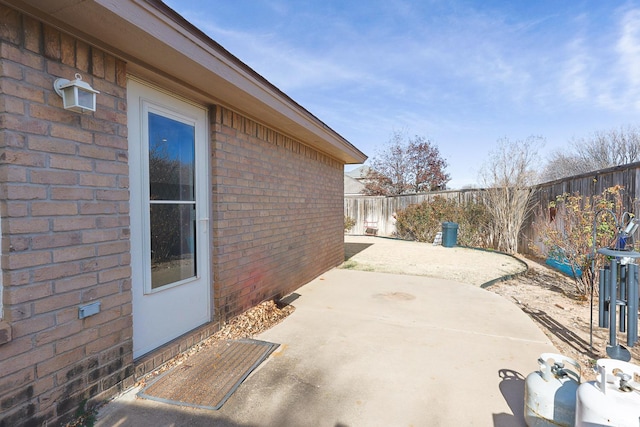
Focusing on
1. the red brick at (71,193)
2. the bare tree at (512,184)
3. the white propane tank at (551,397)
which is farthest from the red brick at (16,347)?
the bare tree at (512,184)

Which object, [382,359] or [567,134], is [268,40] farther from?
[567,134]

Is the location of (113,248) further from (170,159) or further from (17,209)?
(170,159)

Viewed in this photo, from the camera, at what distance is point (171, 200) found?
2977 mm

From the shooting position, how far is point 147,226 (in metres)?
2.69

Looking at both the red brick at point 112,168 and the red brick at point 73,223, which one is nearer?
the red brick at point 73,223

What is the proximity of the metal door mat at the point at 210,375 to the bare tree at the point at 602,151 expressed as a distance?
27084mm

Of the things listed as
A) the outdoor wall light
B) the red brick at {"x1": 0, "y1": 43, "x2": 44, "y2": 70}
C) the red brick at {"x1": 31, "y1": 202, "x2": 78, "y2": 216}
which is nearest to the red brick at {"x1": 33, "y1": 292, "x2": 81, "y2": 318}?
the red brick at {"x1": 31, "y1": 202, "x2": 78, "y2": 216}

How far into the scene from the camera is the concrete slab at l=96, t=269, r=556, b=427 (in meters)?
2.14

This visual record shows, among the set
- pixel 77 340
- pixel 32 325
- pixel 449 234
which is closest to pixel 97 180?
pixel 32 325

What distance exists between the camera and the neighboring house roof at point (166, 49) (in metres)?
1.79

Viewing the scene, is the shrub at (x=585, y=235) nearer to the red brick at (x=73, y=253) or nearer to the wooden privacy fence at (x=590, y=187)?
the wooden privacy fence at (x=590, y=187)

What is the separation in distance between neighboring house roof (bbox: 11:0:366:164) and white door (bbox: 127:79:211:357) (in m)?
0.27

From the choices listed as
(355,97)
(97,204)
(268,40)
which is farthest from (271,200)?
(355,97)

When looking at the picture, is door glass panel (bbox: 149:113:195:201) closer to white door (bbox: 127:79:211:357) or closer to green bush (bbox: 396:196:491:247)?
white door (bbox: 127:79:211:357)
